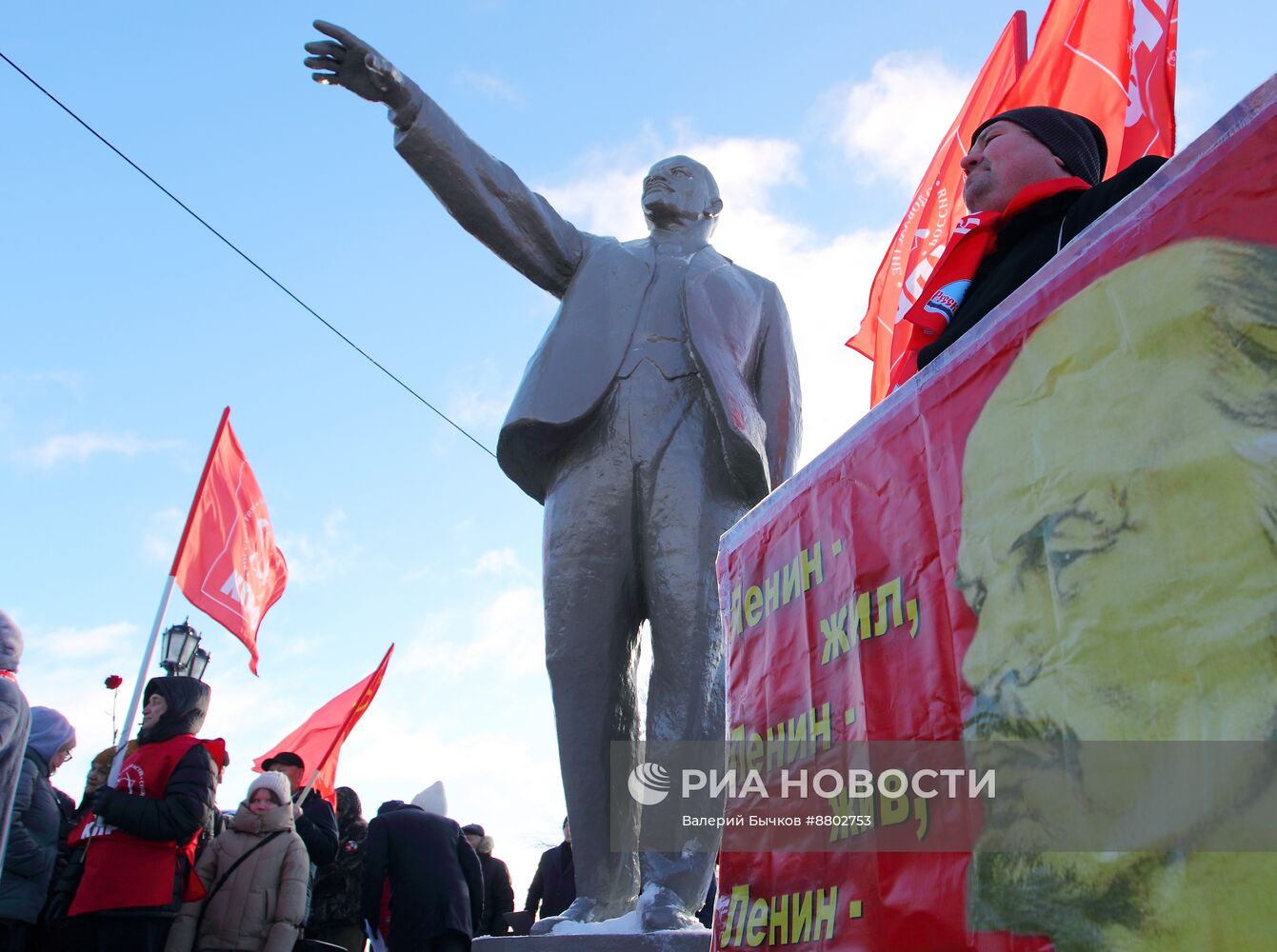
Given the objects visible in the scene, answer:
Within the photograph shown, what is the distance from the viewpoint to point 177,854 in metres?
4.36

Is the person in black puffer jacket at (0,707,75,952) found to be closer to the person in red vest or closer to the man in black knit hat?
the person in red vest

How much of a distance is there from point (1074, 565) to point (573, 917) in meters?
2.43

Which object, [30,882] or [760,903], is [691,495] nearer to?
[760,903]

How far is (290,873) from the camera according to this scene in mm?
4887

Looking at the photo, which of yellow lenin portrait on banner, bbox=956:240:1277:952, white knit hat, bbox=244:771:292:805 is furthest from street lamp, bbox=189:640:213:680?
yellow lenin portrait on banner, bbox=956:240:1277:952

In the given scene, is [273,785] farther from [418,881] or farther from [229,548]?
[229,548]

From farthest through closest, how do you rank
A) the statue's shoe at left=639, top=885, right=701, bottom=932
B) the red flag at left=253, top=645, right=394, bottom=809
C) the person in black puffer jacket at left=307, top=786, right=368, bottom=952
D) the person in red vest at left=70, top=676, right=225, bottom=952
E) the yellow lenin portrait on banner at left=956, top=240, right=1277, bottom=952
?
1. the red flag at left=253, top=645, right=394, bottom=809
2. the person in black puffer jacket at left=307, top=786, right=368, bottom=952
3. the person in red vest at left=70, top=676, right=225, bottom=952
4. the statue's shoe at left=639, top=885, right=701, bottom=932
5. the yellow lenin portrait on banner at left=956, top=240, right=1277, bottom=952

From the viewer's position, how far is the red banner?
1.24 meters

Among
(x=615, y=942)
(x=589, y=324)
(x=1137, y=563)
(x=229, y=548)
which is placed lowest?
Answer: (x=615, y=942)

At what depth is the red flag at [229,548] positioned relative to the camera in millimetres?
8516

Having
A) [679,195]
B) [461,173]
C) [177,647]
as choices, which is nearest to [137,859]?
[461,173]

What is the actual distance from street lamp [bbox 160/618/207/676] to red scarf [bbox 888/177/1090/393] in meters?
8.27

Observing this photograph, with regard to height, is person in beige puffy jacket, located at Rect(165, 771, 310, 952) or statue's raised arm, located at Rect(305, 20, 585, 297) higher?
statue's raised arm, located at Rect(305, 20, 585, 297)

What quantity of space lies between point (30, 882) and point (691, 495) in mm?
2750
